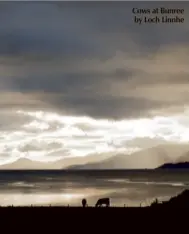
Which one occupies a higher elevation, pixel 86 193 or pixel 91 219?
pixel 86 193

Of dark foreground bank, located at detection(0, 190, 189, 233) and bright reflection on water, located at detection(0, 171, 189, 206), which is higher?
bright reflection on water, located at detection(0, 171, 189, 206)

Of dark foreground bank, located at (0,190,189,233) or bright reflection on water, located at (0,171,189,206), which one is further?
bright reflection on water, located at (0,171,189,206)

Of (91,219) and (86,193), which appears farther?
(86,193)

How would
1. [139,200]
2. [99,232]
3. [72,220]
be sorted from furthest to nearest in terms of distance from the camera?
[139,200], [72,220], [99,232]

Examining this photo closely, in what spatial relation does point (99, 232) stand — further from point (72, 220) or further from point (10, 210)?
point (10, 210)

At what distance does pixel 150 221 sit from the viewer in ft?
67.3

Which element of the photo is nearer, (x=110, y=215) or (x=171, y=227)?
(x=171, y=227)

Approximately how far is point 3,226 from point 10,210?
2.73m

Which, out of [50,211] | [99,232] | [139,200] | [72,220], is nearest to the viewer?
[99,232]

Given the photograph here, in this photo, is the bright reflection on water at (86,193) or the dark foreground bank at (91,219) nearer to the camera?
the dark foreground bank at (91,219)

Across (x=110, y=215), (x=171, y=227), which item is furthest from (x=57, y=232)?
(x=171, y=227)

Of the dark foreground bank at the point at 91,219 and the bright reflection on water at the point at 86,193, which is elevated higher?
the bright reflection on water at the point at 86,193

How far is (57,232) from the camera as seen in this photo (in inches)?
774

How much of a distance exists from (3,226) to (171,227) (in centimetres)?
635
